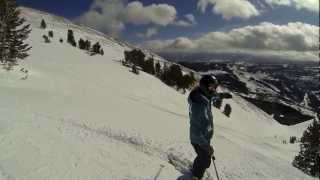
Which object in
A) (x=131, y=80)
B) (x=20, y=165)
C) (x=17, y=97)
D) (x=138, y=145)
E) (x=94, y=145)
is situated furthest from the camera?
(x=131, y=80)

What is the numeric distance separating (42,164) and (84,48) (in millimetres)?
40135

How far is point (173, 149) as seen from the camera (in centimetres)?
1095

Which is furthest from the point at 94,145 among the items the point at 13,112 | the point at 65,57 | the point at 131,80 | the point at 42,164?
the point at 65,57

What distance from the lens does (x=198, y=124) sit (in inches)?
290

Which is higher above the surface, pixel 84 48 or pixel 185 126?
pixel 84 48

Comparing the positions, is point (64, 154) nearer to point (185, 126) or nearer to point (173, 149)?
point (173, 149)

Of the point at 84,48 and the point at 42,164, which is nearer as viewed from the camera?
the point at 42,164

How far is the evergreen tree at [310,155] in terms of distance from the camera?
1739 cm

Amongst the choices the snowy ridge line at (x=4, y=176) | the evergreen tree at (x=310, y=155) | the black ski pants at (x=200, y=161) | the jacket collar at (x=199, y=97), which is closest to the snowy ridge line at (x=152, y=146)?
the black ski pants at (x=200, y=161)

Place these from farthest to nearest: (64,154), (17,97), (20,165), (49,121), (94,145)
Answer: (17,97) < (49,121) < (94,145) < (64,154) < (20,165)

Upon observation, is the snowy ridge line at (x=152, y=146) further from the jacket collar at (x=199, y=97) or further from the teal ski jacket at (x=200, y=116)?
the jacket collar at (x=199, y=97)

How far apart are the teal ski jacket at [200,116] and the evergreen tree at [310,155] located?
32.6ft

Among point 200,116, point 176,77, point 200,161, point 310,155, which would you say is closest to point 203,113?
point 200,116

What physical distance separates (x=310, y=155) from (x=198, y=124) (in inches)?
613
